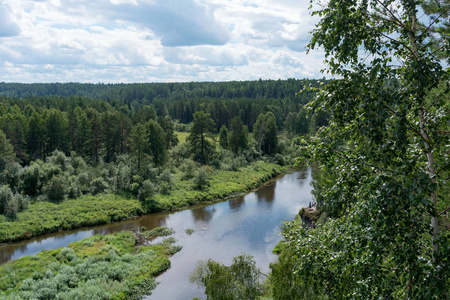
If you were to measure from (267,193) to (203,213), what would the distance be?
12043 millimetres

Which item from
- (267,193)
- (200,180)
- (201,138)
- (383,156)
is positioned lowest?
(267,193)

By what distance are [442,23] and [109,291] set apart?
76.0 ft

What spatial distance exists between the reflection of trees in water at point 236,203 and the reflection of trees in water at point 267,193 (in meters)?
2.58

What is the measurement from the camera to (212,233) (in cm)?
3372

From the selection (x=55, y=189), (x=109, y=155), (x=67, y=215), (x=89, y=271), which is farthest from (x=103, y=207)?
(x=109, y=155)

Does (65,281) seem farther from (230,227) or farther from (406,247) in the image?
(406,247)

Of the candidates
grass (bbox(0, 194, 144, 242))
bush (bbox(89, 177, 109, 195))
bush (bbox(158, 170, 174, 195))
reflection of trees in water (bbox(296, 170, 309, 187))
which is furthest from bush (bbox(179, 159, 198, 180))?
reflection of trees in water (bbox(296, 170, 309, 187))

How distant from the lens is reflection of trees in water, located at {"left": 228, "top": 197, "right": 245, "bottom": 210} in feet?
140

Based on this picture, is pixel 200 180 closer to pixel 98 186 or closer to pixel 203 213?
pixel 203 213

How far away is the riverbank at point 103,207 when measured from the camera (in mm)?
33656

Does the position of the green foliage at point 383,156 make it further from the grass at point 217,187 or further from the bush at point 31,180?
the bush at point 31,180

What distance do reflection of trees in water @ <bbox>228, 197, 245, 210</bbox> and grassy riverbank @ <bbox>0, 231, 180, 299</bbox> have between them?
44.9ft

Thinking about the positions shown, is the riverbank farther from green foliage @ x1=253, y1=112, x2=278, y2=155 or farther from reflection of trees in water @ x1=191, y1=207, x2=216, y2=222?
green foliage @ x1=253, y1=112, x2=278, y2=155

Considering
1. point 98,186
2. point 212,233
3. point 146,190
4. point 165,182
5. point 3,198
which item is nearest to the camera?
point 212,233
